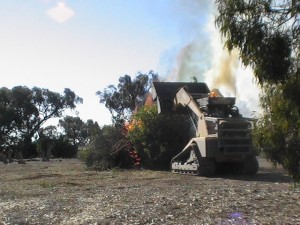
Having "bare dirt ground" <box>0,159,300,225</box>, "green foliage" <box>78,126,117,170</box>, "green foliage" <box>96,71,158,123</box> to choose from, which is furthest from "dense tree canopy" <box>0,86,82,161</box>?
"bare dirt ground" <box>0,159,300,225</box>

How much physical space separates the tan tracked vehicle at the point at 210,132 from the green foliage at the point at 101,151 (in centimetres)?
503

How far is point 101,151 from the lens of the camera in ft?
83.6

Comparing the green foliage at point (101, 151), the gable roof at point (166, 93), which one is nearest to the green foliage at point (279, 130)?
the gable roof at point (166, 93)

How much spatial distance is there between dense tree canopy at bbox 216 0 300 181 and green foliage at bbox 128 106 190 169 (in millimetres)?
16128

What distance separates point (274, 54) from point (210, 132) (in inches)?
490

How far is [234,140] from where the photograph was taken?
18.2 meters

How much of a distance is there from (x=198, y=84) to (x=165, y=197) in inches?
476

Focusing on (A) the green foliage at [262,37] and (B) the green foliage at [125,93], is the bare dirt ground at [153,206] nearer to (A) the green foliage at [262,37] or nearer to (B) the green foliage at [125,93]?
(A) the green foliage at [262,37]

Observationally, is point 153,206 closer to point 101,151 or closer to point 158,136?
point 158,136

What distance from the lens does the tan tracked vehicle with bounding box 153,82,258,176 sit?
1805cm

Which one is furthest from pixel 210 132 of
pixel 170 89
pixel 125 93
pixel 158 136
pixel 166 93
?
pixel 125 93

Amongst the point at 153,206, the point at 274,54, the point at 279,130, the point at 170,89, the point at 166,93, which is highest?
the point at 170,89

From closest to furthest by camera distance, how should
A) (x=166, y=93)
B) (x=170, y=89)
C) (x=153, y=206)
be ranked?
(x=153, y=206) → (x=166, y=93) → (x=170, y=89)

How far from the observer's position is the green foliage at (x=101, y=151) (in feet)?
82.3
